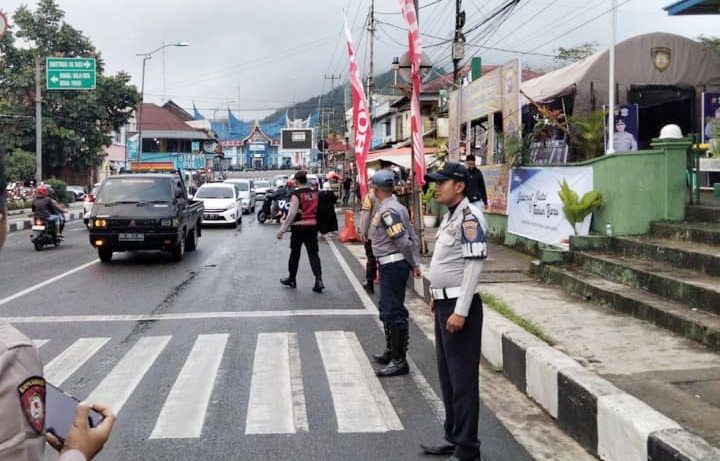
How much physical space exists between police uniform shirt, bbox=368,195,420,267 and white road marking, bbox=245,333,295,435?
147 cm

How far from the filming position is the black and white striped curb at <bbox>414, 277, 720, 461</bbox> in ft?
12.8

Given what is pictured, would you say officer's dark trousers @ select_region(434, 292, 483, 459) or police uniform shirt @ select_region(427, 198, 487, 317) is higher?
police uniform shirt @ select_region(427, 198, 487, 317)

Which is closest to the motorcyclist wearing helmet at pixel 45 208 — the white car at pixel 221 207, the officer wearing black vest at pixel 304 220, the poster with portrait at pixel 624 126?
the white car at pixel 221 207

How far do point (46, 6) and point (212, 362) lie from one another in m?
46.1

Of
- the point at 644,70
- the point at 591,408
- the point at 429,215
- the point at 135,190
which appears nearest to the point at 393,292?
the point at 591,408

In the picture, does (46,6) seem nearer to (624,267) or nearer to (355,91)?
(355,91)

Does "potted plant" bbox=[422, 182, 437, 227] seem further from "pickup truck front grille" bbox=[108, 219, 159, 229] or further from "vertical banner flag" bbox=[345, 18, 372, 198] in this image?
"pickup truck front grille" bbox=[108, 219, 159, 229]

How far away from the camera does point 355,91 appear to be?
1583cm

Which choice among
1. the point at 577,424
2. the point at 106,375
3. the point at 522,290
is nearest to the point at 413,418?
the point at 577,424

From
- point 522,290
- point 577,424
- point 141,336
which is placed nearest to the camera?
point 577,424

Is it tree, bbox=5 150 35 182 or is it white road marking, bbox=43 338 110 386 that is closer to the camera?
white road marking, bbox=43 338 110 386

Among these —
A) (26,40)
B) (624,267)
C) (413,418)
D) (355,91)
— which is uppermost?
(26,40)

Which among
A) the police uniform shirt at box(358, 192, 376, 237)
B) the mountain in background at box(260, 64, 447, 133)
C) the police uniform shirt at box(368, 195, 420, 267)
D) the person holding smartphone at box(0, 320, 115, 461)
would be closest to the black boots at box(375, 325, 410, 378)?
the police uniform shirt at box(368, 195, 420, 267)

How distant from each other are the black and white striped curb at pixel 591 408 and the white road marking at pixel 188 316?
10.4 ft
